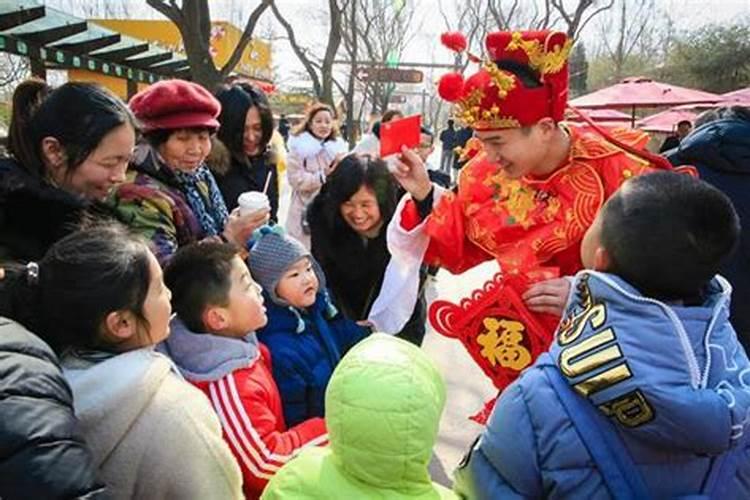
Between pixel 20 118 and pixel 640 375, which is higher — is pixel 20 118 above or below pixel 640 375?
above

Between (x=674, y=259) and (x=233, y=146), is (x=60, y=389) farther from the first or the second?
(x=233, y=146)

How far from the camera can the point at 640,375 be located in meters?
1.03

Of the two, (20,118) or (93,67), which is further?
(93,67)

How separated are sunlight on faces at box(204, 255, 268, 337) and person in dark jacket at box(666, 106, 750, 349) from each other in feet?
5.70

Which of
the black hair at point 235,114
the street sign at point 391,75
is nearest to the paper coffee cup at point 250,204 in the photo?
the black hair at point 235,114

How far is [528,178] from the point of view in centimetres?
184

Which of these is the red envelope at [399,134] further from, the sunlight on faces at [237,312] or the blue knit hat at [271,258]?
the sunlight on faces at [237,312]

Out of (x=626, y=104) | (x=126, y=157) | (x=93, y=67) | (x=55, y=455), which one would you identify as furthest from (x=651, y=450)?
(x=93, y=67)

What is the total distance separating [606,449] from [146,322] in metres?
0.88

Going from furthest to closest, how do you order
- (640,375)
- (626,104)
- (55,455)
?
(626,104) → (640,375) → (55,455)

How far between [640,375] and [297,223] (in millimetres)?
3613

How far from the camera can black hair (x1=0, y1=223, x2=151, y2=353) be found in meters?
1.26

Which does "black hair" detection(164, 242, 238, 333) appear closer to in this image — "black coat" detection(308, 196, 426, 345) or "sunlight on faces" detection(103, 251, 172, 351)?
"sunlight on faces" detection(103, 251, 172, 351)

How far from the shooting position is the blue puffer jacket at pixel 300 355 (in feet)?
6.35
